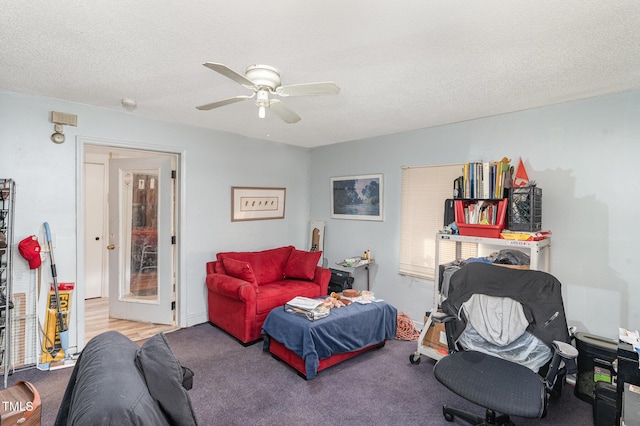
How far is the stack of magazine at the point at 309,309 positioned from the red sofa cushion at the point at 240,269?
629 mm

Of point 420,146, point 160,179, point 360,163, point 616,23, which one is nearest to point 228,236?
point 160,179

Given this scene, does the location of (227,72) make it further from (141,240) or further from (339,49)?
(141,240)

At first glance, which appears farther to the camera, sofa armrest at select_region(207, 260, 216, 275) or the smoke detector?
sofa armrest at select_region(207, 260, 216, 275)

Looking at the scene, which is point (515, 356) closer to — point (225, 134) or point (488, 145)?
point (488, 145)

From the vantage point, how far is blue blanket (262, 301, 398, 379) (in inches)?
110

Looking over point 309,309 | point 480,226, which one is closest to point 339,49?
point 480,226

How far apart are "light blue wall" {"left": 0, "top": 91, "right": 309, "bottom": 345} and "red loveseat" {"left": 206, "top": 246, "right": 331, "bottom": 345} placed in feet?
1.14

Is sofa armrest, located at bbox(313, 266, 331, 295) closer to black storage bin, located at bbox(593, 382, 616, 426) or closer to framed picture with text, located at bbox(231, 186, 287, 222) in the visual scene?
framed picture with text, located at bbox(231, 186, 287, 222)

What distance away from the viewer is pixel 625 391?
72.6 inches

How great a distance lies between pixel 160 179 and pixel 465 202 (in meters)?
3.49

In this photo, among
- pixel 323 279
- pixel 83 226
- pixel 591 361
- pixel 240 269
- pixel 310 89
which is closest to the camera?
pixel 310 89

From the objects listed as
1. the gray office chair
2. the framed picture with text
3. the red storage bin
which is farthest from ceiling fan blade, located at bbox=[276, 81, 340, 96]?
A: the framed picture with text

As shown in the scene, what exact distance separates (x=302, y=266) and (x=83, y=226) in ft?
8.04

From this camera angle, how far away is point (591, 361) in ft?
8.23
